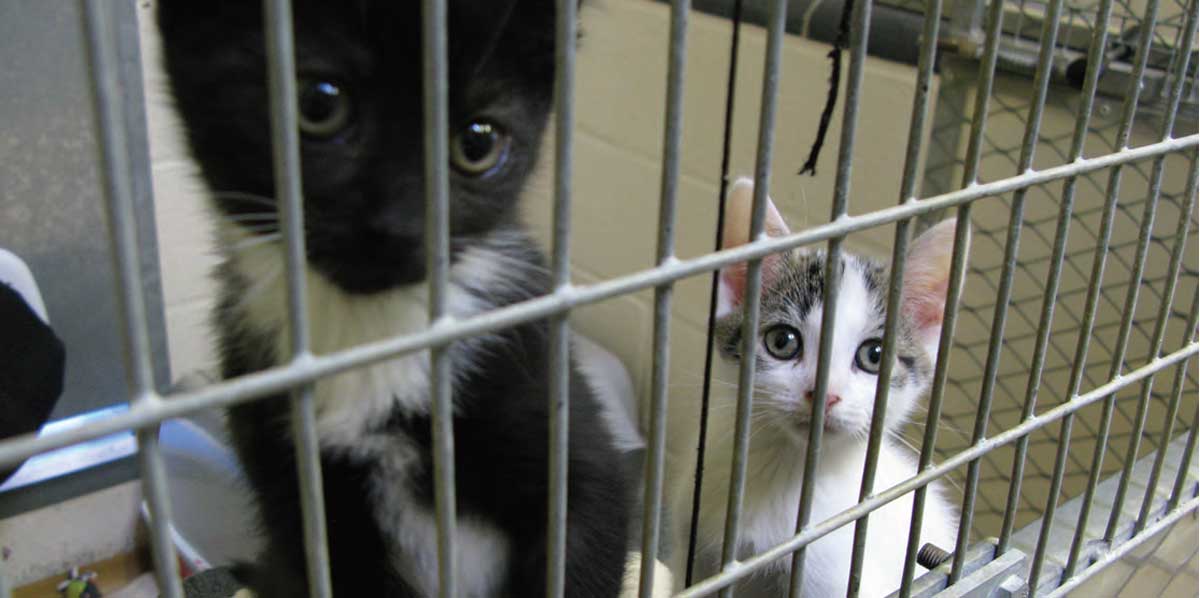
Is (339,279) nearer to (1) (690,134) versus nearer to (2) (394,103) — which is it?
(2) (394,103)

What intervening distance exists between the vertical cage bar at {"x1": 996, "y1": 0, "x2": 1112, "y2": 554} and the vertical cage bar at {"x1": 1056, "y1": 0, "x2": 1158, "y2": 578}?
30 millimetres

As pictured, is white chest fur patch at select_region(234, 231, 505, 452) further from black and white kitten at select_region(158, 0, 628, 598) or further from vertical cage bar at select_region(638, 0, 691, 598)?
vertical cage bar at select_region(638, 0, 691, 598)

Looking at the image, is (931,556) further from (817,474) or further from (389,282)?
(389,282)

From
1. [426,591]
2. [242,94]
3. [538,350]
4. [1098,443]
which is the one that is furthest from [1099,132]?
[242,94]

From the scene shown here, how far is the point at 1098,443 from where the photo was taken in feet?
3.13

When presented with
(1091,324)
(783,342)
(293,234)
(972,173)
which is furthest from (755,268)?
(783,342)

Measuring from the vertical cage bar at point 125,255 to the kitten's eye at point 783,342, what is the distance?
33.7 inches

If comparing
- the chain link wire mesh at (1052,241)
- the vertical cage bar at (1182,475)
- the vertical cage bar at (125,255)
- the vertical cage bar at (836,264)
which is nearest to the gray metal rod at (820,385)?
the vertical cage bar at (836,264)

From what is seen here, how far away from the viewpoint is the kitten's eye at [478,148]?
0.68 metres

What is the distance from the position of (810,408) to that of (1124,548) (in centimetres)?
37

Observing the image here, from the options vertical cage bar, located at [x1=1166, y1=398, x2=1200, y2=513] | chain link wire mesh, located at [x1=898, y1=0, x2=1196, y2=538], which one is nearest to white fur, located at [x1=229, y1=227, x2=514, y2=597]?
vertical cage bar, located at [x1=1166, y1=398, x2=1200, y2=513]

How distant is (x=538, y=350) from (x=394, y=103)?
0.89ft

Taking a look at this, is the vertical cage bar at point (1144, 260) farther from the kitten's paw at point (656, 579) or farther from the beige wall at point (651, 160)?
the beige wall at point (651, 160)

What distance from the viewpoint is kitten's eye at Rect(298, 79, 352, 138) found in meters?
0.60
